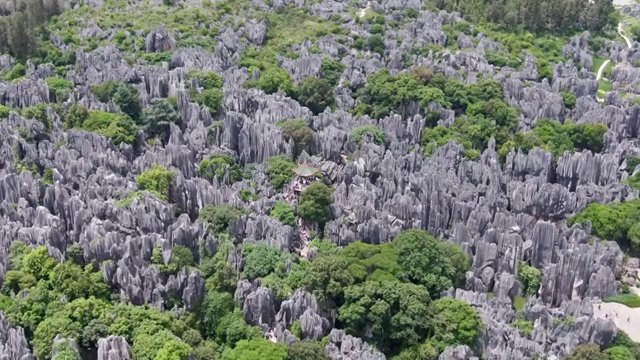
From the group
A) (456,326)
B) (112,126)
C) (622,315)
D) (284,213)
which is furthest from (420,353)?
(112,126)

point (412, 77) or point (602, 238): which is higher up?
point (412, 77)

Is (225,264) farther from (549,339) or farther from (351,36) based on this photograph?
(351,36)

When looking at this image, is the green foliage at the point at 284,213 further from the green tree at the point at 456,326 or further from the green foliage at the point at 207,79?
the green foliage at the point at 207,79

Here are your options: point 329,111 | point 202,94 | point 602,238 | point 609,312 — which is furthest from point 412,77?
point 609,312

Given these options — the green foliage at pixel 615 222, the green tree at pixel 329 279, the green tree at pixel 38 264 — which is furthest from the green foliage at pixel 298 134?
the green tree at pixel 38 264

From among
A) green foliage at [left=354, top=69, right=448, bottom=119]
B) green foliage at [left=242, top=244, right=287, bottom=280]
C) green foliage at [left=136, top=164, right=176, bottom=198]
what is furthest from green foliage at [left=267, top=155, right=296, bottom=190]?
green foliage at [left=354, top=69, right=448, bottom=119]

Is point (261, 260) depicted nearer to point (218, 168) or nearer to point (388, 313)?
point (388, 313)
